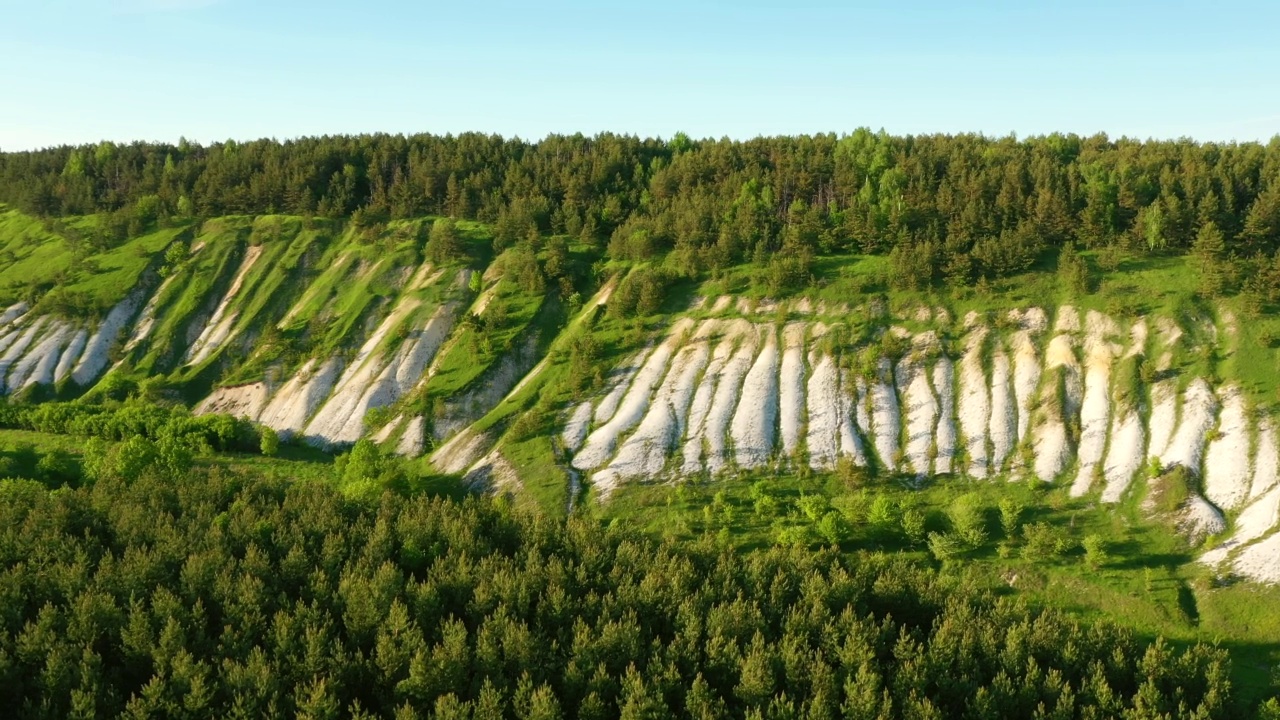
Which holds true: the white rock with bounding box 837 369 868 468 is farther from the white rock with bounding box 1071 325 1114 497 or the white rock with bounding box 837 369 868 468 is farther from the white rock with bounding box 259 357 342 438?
the white rock with bounding box 259 357 342 438

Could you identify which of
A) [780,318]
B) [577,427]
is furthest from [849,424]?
[577,427]

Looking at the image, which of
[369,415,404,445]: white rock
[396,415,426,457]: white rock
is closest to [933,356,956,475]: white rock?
[396,415,426,457]: white rock

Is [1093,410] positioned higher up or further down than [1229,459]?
higher up

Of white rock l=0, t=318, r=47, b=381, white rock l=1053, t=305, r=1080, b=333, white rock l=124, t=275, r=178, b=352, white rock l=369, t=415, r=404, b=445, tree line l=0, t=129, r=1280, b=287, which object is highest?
tree line l=0, t=129, r=1280, b=287

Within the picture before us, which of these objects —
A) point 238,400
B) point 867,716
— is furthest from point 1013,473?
point 238,400

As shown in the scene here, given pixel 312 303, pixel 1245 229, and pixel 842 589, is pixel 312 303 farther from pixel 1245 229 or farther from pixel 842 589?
pixel 1245 229

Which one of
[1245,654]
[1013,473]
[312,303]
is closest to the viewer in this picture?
[1245,654]

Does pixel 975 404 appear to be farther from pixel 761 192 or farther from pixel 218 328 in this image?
pixel 218 328
